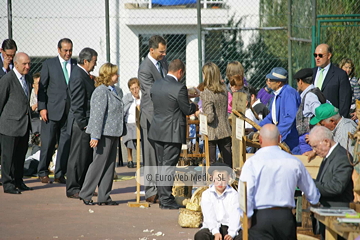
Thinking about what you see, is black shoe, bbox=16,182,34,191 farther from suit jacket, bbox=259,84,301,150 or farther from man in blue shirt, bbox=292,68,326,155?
man in blue shirt, bbox=292,68,326,155

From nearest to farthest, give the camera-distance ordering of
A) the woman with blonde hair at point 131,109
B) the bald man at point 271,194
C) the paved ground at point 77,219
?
the bald man at point 271,194 → the paved ground at point 77,219 → the woman with blonde hair at point 131,109

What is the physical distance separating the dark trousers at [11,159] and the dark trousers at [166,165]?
2398 mm

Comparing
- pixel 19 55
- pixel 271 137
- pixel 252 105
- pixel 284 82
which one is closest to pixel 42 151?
pixel 19 55

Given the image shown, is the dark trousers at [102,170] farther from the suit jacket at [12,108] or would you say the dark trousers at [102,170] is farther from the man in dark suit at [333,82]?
the man in dark suit at [333,82]

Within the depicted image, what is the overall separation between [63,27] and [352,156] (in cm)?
1154

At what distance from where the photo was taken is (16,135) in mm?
9391

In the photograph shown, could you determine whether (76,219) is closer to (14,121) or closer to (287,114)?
(14,121)

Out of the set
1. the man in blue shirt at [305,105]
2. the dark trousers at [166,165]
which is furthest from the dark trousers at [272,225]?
the dark trousers at [166,165]

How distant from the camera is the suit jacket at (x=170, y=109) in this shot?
8.07 m

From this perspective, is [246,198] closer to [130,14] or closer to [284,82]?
[284,82]

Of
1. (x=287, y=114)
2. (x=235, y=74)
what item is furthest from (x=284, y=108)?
(x=235, y=74)

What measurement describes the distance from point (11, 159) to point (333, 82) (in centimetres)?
506

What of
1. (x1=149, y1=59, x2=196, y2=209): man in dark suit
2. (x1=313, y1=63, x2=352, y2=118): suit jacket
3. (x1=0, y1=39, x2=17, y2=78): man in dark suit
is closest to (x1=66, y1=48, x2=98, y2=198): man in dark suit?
(x1=149, y1=59, x2=196, y2=209): man in dark suit

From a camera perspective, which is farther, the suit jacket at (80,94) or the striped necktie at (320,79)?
the striped necktie at (320,79)
